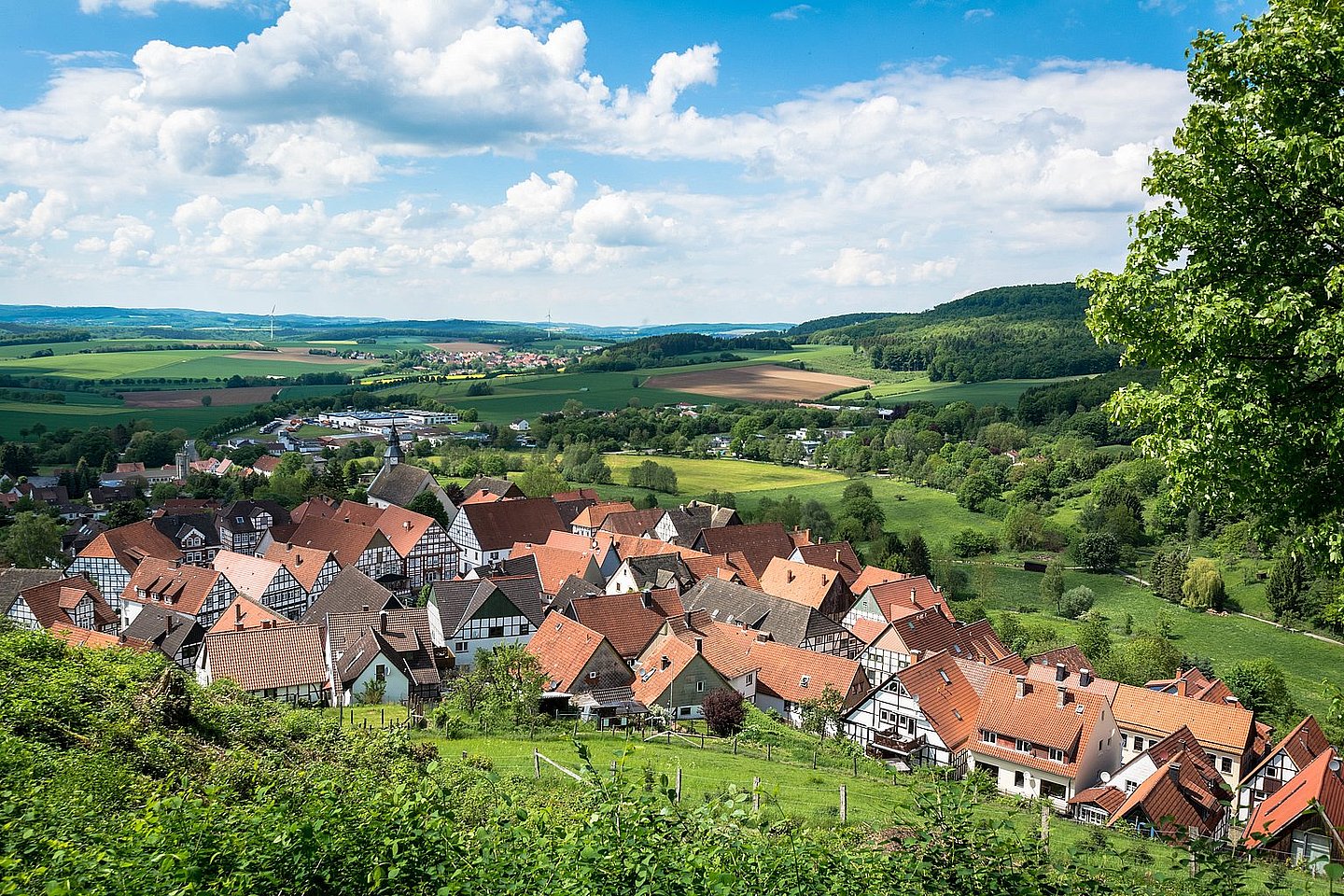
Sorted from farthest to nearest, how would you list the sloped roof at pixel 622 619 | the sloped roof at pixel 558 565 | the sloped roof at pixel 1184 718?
the sloped roof at pixel 558 565
the sloped roof at pixel 622 619
the sloped roof at pixel 1184 718

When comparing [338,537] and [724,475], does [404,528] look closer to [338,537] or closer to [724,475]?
[338,537]

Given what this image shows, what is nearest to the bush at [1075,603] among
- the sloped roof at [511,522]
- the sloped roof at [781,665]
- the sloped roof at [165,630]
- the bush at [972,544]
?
the bush at [972,544]

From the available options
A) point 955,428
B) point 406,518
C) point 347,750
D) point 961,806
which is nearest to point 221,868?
point 961,806

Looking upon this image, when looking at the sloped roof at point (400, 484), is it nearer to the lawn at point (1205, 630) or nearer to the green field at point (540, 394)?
the lawn at point (1205, 630)

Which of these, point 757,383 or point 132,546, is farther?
point 757,383

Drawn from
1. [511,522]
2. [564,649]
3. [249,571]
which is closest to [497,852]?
[564,649]

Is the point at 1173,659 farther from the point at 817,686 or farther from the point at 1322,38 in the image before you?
the point at 1322,38
